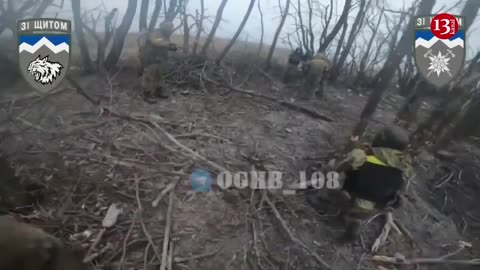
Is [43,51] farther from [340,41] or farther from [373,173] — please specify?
[340,41]

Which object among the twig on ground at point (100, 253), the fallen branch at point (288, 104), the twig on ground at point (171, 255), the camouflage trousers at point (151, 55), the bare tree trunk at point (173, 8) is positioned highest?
the bare tree trunk at point (173, 8)

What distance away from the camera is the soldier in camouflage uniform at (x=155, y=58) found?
3.52 metres

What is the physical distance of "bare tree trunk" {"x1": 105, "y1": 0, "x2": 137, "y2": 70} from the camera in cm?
400

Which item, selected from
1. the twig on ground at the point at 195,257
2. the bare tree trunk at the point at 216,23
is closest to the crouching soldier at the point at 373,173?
the twig on ground at the point at 195,257

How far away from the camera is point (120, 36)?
14.2 ft

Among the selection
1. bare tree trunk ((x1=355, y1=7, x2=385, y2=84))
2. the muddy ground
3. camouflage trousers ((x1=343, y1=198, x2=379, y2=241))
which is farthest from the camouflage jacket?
→ bare tree trunk ((x1=355, y1=7, x2=385, y2=84))

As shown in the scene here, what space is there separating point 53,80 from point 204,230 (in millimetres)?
1508

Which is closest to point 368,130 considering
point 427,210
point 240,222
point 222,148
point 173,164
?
point 427,210

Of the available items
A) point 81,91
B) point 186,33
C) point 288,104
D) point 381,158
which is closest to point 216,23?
point 186,33

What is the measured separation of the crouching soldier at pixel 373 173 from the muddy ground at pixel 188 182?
25 centimetres

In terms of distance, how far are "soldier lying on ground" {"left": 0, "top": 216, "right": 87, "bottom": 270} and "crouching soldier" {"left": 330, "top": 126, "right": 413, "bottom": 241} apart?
1.65 m

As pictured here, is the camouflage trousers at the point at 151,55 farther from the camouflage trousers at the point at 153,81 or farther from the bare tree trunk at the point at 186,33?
the bare tree trunk at the point at 186,33

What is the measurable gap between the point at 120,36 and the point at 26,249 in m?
3.61

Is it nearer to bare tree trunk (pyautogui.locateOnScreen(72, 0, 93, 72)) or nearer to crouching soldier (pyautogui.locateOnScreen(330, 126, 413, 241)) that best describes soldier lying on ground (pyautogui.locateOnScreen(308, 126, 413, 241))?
crouching soldier (pyautogui.locateOnScreen(330, 126, 413, 241))
